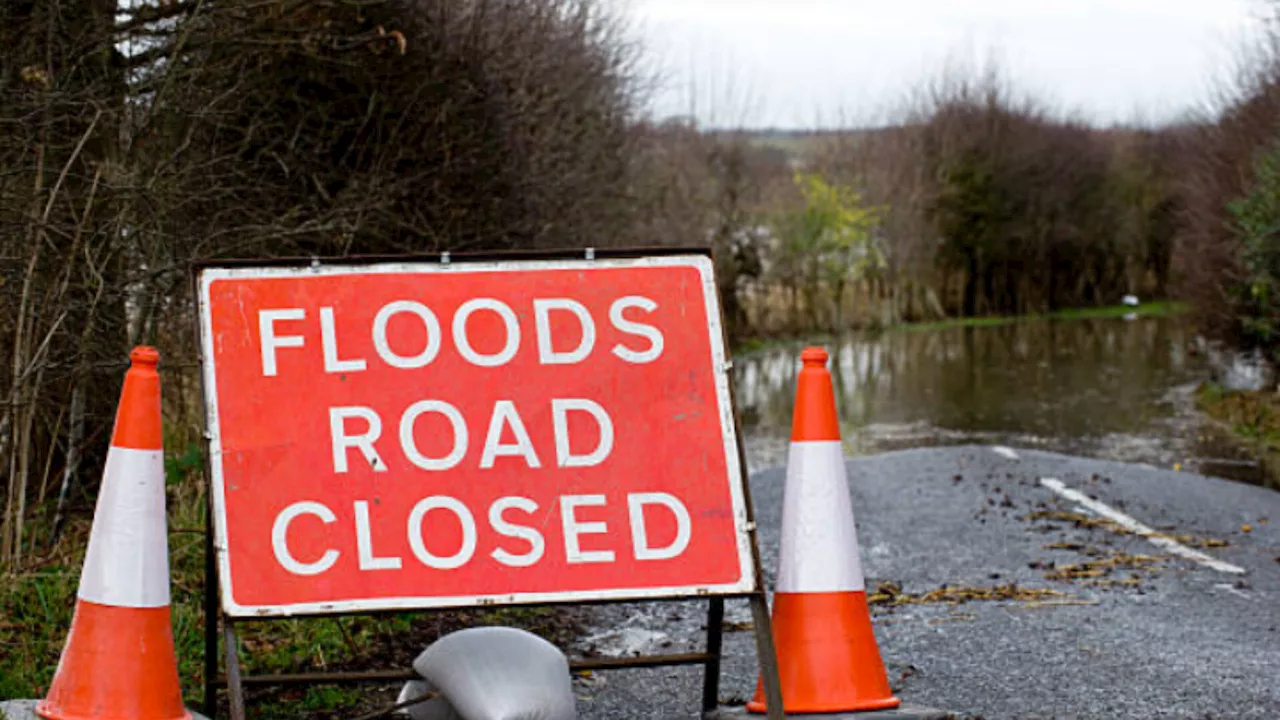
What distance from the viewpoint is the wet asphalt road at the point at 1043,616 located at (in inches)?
235

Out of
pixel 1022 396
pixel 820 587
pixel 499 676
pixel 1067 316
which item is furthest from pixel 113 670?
pixel 1067 316

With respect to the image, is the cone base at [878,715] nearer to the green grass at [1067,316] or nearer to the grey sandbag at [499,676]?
the grey sandbag at [499,676]

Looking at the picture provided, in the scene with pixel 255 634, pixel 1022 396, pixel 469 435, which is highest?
pixel 469 435

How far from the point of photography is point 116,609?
4.66 meters

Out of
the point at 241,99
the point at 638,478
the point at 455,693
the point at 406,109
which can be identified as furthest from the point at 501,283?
the point at 406,109

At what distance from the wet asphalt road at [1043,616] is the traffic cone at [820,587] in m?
0.84

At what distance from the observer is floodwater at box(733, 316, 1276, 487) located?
1703cm

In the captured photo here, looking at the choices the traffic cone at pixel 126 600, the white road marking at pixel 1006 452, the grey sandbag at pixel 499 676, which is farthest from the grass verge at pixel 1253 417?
the traffic cone at pixel 126 600

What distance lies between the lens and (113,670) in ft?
15.2

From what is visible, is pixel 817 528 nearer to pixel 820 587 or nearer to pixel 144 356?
pixel 820 587

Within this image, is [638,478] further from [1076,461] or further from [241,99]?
[1076,461]

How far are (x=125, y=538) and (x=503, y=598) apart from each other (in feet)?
3.36

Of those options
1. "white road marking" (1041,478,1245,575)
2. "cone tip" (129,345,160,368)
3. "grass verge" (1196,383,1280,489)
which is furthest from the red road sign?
"grass verge" (1196,383,1280,489)

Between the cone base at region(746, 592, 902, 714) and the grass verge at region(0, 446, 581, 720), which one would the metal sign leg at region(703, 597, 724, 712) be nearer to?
the cone base at region(746, 592, 902, 714)
